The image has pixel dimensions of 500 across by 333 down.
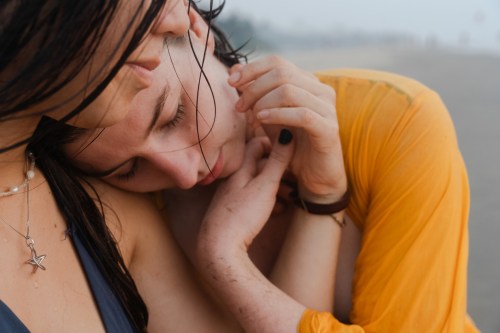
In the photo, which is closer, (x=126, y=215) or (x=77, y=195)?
(x=77, y=195)

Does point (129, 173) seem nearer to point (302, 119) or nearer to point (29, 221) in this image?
point (29, 221)

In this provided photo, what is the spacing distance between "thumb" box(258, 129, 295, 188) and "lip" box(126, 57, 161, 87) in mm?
525

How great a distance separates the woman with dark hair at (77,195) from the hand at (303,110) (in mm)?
297

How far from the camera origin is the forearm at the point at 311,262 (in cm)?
142

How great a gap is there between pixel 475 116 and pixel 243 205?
226 inches

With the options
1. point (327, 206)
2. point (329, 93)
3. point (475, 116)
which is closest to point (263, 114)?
point (329, 93)

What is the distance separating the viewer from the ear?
1368 mm

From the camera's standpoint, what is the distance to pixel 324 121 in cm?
132

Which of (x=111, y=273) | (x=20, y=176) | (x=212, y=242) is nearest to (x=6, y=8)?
(x=20, y=176)

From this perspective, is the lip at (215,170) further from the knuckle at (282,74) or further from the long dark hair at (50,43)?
the long dark hair at (50,43)

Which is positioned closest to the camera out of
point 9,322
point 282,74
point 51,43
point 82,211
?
point 51,43

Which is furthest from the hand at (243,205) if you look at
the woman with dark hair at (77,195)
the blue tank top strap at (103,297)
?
the blue tank top strap at (103,297)

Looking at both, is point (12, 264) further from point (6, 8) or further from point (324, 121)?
point (324, 121)

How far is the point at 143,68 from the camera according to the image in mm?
970
